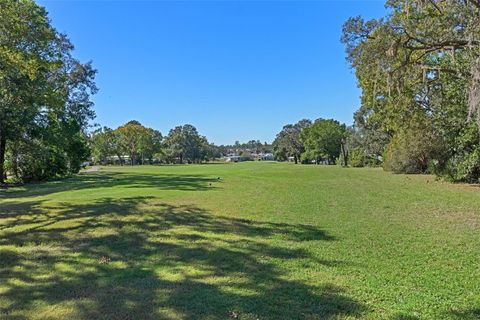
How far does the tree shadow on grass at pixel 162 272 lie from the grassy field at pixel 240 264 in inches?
0.8

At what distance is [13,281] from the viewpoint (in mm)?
4582

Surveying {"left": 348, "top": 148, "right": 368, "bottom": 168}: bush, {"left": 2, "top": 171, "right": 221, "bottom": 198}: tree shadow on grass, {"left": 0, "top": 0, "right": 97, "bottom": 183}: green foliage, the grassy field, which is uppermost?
{"left": 0, "top": 0, "right": 97, "bottom": 183}: green foliage

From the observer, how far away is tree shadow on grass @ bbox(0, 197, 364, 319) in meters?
3.70

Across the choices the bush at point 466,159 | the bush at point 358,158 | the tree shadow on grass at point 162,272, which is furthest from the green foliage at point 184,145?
the tree shadow on grass at point 162,272

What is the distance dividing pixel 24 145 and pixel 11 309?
2207cm

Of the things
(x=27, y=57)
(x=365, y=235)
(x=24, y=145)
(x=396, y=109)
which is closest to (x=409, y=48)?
(x=396, y=109)

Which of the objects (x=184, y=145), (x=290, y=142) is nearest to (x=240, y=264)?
(x=290, y=142)

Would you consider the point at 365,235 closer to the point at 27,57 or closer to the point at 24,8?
the point at 27,57

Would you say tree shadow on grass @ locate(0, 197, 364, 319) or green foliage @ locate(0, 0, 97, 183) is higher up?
green foliage @ locate(0, 0, 97, 183)

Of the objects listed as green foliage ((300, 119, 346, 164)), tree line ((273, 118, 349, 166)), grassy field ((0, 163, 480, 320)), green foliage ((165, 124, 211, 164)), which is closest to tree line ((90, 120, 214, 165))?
green foliage ((165, 124, 211, 164))

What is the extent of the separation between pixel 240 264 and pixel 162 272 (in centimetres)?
111

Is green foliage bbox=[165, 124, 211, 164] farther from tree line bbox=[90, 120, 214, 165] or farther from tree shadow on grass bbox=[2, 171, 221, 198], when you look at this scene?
tree shadow on grass bbox=[2, 171, 221, 198]

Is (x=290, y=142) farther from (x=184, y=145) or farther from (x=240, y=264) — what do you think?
(x=240, y=264)

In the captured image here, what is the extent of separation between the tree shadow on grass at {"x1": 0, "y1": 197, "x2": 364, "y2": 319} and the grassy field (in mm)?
20
